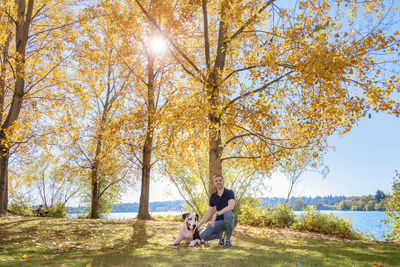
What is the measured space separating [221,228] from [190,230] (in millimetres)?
672

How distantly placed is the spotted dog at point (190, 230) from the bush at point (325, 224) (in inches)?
262

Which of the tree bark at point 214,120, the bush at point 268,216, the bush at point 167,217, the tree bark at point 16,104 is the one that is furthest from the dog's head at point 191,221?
the bush at point 167,217

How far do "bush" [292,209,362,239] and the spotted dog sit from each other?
6658 mm

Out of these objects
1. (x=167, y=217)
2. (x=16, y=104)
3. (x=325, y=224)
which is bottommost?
(x=167, y=217)

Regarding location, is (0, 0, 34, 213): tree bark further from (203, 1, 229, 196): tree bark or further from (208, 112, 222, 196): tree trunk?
(208, 112, 222, 196): tree trunk

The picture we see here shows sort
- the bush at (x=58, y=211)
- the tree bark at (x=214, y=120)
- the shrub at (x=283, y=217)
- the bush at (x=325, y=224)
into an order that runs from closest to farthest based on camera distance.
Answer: the tree bark at (x=214, y=120), the bush at (x=325, y=224), the shrub at (x=283, y=217), the bush at (x=58, y=211)

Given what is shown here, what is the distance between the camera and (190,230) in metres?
6.37

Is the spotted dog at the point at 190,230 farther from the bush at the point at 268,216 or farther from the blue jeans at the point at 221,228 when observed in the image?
the bush at the point at 268,216

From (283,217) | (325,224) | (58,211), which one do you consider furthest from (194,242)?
(58,211)

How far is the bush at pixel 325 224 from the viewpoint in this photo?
35.4 feet

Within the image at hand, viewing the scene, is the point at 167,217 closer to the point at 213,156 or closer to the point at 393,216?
the point at 213,156

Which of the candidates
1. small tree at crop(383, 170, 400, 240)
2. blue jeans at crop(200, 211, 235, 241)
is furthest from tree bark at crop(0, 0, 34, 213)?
small tree at crop(383, 170, 400, 240)

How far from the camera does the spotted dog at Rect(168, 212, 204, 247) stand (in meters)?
6.30

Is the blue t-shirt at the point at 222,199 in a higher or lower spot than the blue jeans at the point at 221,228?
higher
